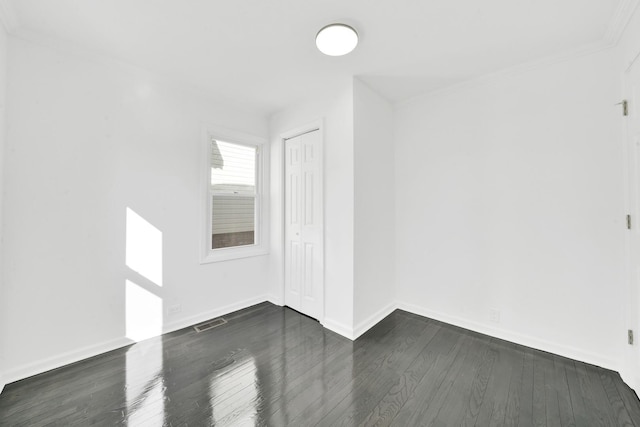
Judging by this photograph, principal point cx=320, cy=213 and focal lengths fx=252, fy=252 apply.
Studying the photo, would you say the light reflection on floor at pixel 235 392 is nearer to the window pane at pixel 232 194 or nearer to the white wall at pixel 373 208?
the white wall at pixel 373 208

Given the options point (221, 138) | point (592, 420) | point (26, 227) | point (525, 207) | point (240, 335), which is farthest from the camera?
point (221, 138)

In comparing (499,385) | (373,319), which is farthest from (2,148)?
(499,385)

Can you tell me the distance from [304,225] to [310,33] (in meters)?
1.99

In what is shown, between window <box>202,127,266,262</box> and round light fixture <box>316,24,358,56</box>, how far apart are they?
1705mm

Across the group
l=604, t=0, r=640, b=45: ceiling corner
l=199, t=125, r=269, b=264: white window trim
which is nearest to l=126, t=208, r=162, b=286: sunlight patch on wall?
l=199, t=125, r=269, b=264: white window trim

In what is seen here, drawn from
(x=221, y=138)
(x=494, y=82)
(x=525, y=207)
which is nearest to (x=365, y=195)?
(x=525, y=207)

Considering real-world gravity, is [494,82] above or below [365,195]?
above

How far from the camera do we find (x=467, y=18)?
1859 millimetres

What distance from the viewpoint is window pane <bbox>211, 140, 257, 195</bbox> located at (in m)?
3.18

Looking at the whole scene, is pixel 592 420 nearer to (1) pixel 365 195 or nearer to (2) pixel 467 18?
(1) pixel 365 195

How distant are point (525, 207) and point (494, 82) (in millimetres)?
1299

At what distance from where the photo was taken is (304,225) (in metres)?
3.21

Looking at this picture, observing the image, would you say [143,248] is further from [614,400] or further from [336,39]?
[614,400]

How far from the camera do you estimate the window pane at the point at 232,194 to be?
319cm
